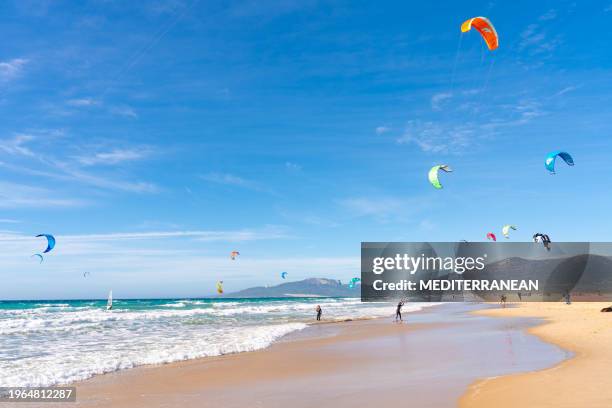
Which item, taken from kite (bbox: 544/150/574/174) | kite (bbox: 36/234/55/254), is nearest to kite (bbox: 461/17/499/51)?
kite (bbox: 544/150/574/174)

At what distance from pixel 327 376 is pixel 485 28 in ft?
51.5

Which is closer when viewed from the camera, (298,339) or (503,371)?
(503,371)

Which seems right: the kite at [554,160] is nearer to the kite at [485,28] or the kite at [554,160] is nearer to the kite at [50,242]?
the kite at [485,28]

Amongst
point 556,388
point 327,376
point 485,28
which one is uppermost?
point 485,28

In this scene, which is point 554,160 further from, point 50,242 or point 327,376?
point 50,242

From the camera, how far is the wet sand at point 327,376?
361 inches

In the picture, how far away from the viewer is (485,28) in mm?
19875

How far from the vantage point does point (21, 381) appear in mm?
12086

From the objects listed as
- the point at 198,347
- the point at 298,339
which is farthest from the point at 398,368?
the point at 298,339

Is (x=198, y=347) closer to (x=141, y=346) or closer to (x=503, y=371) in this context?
(x=141, y=346)

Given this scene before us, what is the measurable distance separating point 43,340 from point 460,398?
21.7 meters

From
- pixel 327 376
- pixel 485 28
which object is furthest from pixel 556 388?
pixel 485 28

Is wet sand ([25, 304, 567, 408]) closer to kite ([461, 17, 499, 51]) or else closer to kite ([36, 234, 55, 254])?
kite ([461, 17, 499, 51])

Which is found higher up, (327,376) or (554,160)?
(554,160)
